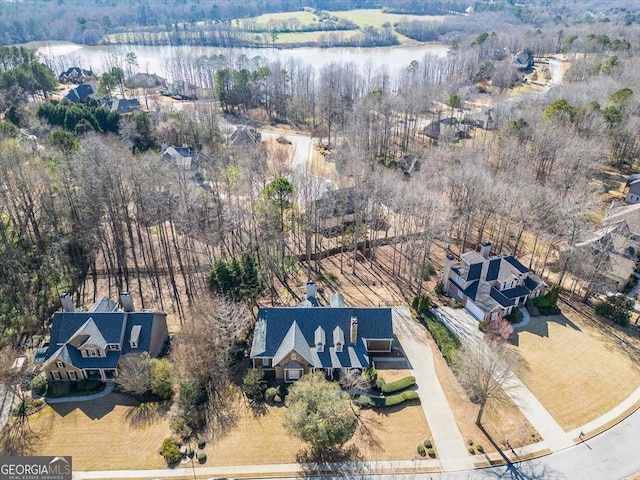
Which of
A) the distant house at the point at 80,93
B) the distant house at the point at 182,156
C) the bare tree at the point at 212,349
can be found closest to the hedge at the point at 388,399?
the bare tree at the point at 212,349

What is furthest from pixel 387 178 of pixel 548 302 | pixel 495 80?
pixel 495 80

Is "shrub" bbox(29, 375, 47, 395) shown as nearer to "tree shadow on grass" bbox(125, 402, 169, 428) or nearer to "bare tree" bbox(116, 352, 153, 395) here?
"bare tree" bbox(116, 352, 153, 395)

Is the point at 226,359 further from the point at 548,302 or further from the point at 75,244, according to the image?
the point at 548,302

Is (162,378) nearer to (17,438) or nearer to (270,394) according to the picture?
(270,394)

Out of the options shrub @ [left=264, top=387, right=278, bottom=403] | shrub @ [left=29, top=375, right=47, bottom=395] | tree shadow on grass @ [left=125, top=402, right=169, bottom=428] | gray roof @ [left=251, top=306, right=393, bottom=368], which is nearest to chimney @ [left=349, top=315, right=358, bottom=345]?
gray roof @ [left=251, top=306, right=393, bottom=368]

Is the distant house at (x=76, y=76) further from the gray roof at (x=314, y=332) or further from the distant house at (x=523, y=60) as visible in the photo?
the distant house at (x=523, y=60)
